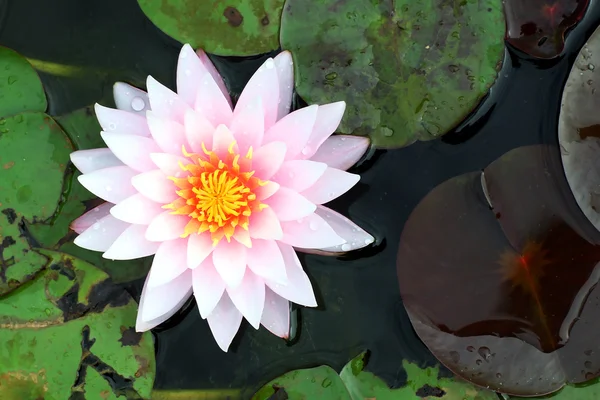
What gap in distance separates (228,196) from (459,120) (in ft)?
3.64

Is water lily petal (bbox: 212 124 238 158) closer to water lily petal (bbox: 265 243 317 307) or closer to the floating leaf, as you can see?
water lily petal (bbox: 265 243 317 307)

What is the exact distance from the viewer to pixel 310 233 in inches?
73.1

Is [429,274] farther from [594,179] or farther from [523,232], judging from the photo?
[594,179]

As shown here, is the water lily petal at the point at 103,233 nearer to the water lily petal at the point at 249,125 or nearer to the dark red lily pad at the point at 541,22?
the water lily petal at the point at 249,125

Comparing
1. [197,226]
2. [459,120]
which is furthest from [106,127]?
[459,120]

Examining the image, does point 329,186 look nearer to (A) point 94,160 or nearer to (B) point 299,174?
(B) point 299,174

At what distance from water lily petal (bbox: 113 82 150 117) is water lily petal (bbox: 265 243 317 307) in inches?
34.8

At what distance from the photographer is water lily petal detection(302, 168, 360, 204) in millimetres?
1863

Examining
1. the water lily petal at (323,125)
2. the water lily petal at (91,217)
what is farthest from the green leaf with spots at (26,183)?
the water lily petal at (323,125)

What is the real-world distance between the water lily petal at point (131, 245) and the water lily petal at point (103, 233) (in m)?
0.12

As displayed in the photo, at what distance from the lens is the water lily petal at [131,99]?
2141 millimetres

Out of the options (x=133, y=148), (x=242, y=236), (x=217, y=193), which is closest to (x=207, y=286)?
(x=242, y=236)

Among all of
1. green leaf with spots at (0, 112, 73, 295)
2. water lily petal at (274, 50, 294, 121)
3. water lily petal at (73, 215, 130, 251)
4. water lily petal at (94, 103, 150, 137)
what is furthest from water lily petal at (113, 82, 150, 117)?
water lily petal at (274, 50, 294, 121)

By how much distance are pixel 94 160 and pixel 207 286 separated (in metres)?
0.74
